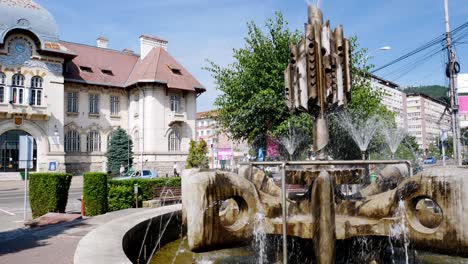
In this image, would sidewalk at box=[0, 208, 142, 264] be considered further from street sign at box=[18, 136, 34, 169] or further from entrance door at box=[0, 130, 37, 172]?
entrance door at box=[0, 130, 37, 172]

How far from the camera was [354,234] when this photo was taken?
6.06 m

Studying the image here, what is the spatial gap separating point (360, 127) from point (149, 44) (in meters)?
33.3

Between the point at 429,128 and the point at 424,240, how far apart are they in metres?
136

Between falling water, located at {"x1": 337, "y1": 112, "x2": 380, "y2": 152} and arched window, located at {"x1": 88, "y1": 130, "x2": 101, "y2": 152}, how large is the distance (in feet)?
96.3

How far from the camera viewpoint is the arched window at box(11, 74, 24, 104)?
37500mm

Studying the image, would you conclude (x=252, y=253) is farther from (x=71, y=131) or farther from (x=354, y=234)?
(x=71, y=131)

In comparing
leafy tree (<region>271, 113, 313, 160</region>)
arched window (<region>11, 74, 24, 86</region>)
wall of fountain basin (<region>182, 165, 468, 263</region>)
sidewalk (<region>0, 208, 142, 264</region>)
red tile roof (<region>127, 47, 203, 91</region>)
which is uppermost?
red tile roof (<region>127, 47, 203, 91</region>)

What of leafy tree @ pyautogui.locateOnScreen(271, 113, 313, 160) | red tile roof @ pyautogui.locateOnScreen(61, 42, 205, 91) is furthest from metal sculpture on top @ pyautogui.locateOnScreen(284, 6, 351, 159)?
red tile roof @ pyautogui.locateOnScreen(61, 42, 205, 91)

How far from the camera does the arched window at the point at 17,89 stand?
37500 mm

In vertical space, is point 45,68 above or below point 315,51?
above

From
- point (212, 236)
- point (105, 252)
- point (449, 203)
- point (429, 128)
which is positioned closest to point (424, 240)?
point (449, 203)

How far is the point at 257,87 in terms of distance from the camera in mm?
23359

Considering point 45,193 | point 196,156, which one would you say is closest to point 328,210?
point 45,193

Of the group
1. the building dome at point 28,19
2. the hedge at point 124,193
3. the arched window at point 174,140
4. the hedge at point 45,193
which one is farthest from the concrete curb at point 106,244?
the arched window at point 174,140
